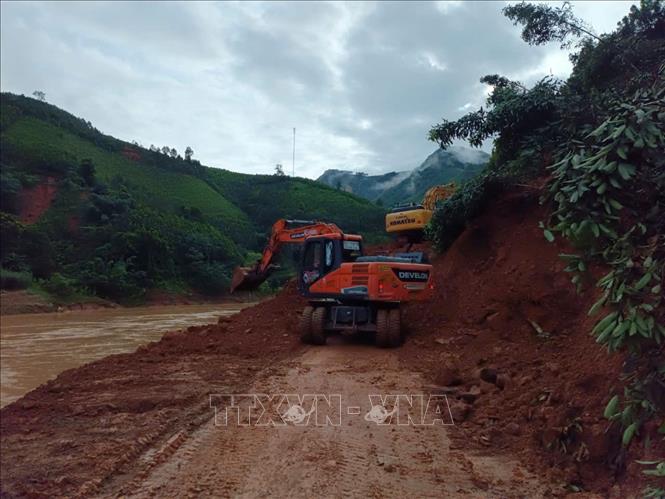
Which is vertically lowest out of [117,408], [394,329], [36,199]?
[117,408]

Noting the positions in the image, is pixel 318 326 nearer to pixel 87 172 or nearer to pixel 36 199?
pixel 36 199

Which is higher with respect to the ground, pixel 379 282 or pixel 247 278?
pixel 379 282

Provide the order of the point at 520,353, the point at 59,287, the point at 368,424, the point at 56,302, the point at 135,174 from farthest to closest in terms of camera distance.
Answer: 1. the point at 135,174
2. the point at 59,287
3. the point at 56,302
4. the point at 520,353
5. the point at 368,424

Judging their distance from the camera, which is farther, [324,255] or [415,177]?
[415,177]

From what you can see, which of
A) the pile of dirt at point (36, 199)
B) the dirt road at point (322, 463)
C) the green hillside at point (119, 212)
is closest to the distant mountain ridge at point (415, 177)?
the green hillside at point (119, 212)

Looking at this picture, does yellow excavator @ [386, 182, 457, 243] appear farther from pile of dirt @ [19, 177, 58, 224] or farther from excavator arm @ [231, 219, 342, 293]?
pile of dirt @ [19, 177, 58, 224]

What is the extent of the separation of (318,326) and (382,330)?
1372 millimetres

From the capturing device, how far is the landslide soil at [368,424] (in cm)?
421

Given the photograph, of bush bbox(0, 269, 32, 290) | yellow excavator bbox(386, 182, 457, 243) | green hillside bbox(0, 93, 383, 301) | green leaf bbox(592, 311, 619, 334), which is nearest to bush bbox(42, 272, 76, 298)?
green hillside bbox(0, 93, 383, 301)

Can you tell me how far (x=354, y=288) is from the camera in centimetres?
1037

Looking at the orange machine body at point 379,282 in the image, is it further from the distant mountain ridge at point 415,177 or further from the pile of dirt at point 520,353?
the distant mountain ridge at point 415,177

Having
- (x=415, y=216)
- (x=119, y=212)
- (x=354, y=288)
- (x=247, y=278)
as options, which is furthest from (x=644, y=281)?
(x=119, y=212)

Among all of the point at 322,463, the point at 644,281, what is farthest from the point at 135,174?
the point at 644,281

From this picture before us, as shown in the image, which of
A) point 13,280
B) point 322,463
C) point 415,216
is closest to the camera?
point 322,463
